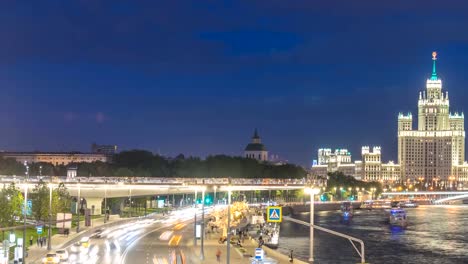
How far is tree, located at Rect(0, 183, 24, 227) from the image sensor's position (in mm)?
79062

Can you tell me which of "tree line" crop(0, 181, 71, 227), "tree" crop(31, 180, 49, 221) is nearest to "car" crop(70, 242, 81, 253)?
"tree line" crop(0, 181, 71, 227)

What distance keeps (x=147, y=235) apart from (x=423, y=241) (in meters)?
43.8

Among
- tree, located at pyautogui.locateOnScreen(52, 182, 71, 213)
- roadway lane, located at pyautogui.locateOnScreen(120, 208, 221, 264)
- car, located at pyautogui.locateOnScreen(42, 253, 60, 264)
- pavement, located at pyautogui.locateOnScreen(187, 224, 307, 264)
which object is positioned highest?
tree, located at pyautogui.locateOnScreen(52, 182, 71, 213)

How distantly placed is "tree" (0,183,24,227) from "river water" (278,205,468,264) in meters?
29.3

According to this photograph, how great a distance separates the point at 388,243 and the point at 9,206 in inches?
2122

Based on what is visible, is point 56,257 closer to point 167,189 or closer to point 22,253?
point 22,253

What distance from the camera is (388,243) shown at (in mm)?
112562

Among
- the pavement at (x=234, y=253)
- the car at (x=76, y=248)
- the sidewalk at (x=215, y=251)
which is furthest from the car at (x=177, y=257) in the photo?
the car at (x=76, y=248)

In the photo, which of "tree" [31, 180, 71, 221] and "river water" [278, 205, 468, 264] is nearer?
"river water" [278, 205, 468, 264]

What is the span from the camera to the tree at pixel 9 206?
7906 centimetres

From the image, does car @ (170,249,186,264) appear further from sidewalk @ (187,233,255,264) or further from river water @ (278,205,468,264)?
river water @ (278,205,468,264)

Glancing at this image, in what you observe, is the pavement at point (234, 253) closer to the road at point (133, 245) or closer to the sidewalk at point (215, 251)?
the sidewalk at point (215, 251)

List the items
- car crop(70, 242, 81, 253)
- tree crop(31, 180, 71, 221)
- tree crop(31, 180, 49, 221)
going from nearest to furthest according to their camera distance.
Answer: car crop(70, 242, 81, 253)
tree crop(31, 180, 49, 221)
tree crop(31, 180, 71, 221)

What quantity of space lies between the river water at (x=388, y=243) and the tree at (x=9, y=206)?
29.3 m
